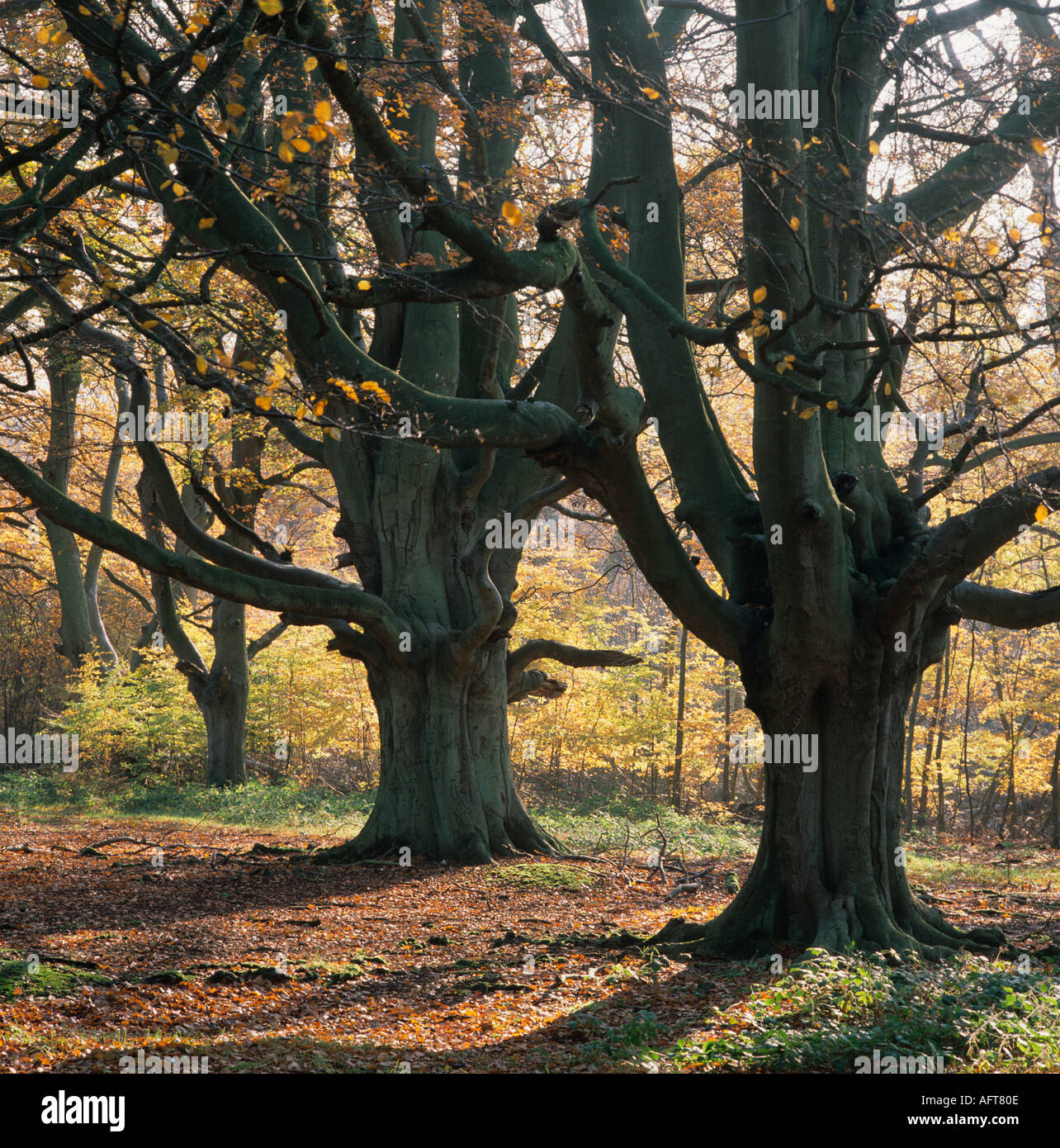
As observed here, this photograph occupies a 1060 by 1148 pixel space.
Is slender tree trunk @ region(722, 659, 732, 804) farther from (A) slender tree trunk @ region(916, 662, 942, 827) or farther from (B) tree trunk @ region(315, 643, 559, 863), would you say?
(B) tree trunk @ region(315, 643, 559, 863)

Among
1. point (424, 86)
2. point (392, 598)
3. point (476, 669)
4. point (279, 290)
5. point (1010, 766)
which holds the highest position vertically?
point (424, 86)

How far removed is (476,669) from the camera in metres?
9.79

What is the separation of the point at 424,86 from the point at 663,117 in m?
2.53

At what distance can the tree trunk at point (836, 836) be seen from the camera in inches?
236

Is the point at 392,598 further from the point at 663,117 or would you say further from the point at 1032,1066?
the point at 1032,1066

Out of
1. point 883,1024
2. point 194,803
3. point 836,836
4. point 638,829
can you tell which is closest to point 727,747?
point 638,829

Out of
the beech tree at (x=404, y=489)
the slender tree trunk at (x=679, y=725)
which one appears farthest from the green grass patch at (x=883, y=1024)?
the slender tree trunk at (x=679, y=725)

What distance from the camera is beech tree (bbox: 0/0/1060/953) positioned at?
4516mm

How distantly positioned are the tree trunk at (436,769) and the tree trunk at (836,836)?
143 inches

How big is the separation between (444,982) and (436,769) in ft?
13.5

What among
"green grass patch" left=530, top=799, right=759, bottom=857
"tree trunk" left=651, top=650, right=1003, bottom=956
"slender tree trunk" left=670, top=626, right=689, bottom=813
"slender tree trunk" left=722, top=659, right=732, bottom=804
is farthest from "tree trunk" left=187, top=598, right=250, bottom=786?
"tree trunk" left=651, top=650, right=1003, bottom=956

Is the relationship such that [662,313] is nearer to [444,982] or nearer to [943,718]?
[444,982]

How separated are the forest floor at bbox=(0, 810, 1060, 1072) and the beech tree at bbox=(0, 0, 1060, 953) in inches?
40.4

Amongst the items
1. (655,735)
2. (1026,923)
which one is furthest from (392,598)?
(655,735)
